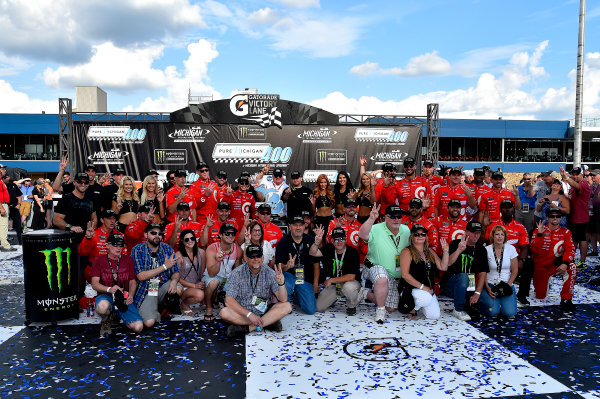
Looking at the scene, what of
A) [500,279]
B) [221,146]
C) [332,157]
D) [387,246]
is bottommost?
[500,279]

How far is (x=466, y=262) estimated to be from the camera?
553cm

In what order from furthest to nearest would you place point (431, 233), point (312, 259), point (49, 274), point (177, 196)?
point (177, 196) < point (431, 233) < point (312, 259) < point (49, 274)

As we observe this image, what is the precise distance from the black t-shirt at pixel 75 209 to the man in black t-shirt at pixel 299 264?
282 centimetres

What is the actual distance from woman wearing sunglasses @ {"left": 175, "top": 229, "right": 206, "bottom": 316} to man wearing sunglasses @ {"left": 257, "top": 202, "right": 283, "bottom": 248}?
98 cm

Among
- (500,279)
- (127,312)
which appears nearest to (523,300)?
(500,279)

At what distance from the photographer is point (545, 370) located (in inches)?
154

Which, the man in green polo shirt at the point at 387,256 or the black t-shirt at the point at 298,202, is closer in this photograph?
the man in green polo shirt at the point at 387,256

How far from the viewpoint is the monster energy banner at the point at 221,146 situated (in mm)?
14180

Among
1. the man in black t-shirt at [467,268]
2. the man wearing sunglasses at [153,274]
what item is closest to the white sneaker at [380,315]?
the man in black t-shirt at [467,268]

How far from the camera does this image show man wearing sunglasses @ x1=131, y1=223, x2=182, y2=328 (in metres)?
5.09

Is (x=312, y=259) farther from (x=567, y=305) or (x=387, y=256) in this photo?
(x=567, y=305)

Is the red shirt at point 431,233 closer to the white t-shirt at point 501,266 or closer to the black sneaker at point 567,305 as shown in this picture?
the white t-shirt at point 501,266

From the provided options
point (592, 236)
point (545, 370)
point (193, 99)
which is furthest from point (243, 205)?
point (193, 99)

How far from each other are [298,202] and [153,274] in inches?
129
